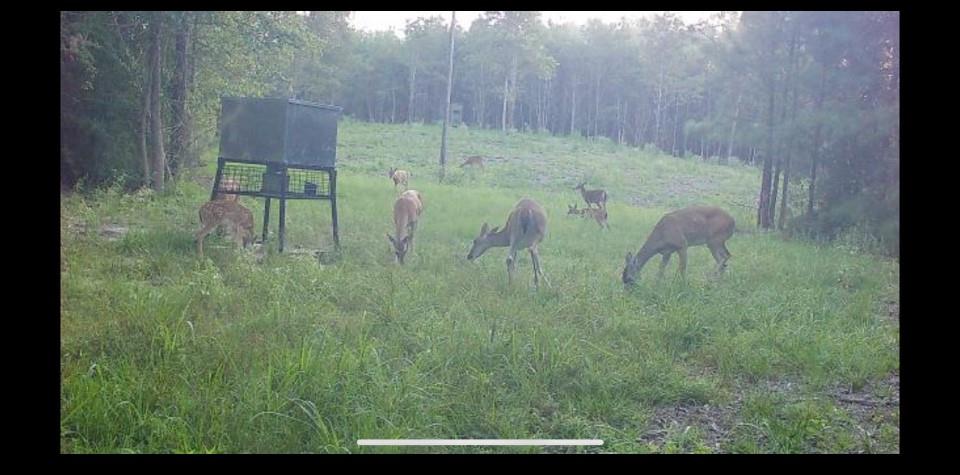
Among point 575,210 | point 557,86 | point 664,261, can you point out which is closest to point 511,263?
point 575,210

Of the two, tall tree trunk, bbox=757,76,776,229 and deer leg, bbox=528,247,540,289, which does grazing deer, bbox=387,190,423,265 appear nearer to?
deer leg, bbox=528,247,540,289

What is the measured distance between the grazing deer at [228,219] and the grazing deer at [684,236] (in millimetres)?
2333

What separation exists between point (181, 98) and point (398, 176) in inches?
51.5

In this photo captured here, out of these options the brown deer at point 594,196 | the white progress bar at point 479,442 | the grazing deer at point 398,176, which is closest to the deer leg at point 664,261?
the brown deer at point 594,196

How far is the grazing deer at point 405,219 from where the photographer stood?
4.92 metres

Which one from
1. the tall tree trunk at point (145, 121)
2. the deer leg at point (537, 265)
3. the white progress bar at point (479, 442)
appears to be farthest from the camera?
the deer leg at point (537, 265)

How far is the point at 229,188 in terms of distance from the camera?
4.58 metres

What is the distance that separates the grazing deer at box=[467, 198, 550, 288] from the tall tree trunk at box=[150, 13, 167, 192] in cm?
200

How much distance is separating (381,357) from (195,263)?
1.44m

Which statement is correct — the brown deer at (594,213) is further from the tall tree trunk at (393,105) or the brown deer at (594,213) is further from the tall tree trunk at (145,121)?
the tall tree trunk at (145,121)

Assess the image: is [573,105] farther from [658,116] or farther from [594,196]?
[594,196]

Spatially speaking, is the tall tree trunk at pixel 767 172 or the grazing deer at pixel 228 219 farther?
the tall tree trunk at pixel 767 172
